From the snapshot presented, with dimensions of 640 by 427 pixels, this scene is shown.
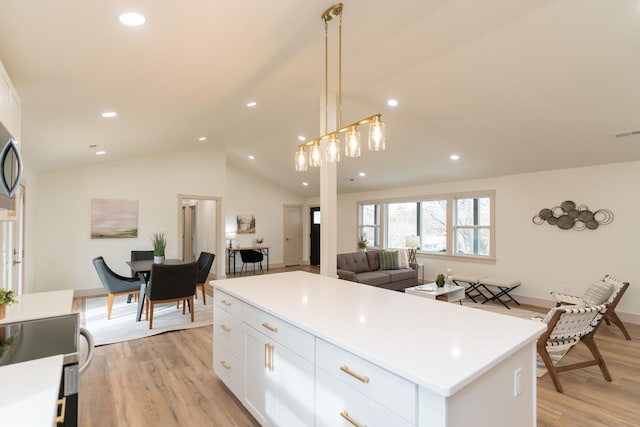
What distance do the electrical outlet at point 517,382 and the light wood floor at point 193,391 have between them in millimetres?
1317

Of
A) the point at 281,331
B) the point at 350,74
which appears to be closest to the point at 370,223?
the point at 350,74

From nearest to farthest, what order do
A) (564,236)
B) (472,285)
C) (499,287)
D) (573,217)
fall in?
(573,217) → (564,236) → (499,287) → (472,285)

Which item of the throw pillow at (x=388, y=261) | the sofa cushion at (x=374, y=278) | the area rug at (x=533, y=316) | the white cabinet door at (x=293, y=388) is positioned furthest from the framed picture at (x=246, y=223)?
the white cabinet door at (x=293, y=388)

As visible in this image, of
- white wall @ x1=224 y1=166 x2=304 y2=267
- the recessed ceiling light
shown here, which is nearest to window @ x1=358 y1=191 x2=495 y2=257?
white wall @ x1=224 y1=166 x2=304 y2=267

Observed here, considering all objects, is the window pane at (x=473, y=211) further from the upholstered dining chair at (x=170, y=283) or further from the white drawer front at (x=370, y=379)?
the white drawer front at (x=370, y=379)

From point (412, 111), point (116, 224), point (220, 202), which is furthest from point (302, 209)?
point (412, 111)

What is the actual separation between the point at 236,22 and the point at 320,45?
891 millimetres

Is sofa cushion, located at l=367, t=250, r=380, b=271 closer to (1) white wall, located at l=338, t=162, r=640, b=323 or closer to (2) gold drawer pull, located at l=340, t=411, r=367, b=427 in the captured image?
(1) white wall, located at l=338, t=162, r=640, b=323

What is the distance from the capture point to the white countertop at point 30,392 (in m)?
0.82

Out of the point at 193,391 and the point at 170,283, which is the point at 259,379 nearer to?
the point at 193,391

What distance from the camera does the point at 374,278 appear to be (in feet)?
19.0

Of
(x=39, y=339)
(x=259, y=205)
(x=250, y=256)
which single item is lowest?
(x=250, y=256)

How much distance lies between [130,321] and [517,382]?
188 inches

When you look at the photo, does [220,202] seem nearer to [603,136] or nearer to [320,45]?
[320,45]
